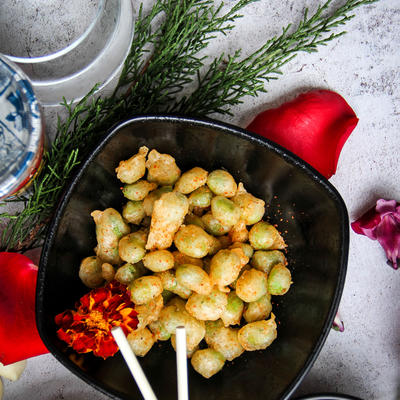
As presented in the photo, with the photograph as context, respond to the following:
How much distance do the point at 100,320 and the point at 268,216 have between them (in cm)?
36

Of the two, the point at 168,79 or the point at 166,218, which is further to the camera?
the point at 168,79

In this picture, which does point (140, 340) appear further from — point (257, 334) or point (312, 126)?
point (312, 126)

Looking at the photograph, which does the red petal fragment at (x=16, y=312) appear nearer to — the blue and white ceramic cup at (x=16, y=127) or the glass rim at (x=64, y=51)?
the blue and white ceramic cup at (x=16, y=127)

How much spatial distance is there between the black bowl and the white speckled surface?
169 mm

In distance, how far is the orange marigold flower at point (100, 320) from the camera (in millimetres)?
683

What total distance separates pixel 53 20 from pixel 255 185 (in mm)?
444

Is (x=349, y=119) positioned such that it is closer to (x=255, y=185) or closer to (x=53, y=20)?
(x=255, y=185)

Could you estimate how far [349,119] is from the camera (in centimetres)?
92

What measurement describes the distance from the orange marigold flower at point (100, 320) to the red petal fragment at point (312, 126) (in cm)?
43

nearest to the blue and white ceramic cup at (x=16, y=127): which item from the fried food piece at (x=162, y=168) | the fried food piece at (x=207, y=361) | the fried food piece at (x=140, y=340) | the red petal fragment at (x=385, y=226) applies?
the fried food piece at (x=162, y=168)

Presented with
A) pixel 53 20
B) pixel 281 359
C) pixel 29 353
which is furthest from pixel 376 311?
pixel 53 20

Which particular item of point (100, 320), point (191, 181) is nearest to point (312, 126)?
point (191, 181)

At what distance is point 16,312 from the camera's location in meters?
0.83

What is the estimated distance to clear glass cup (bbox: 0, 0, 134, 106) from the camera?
77 cm
